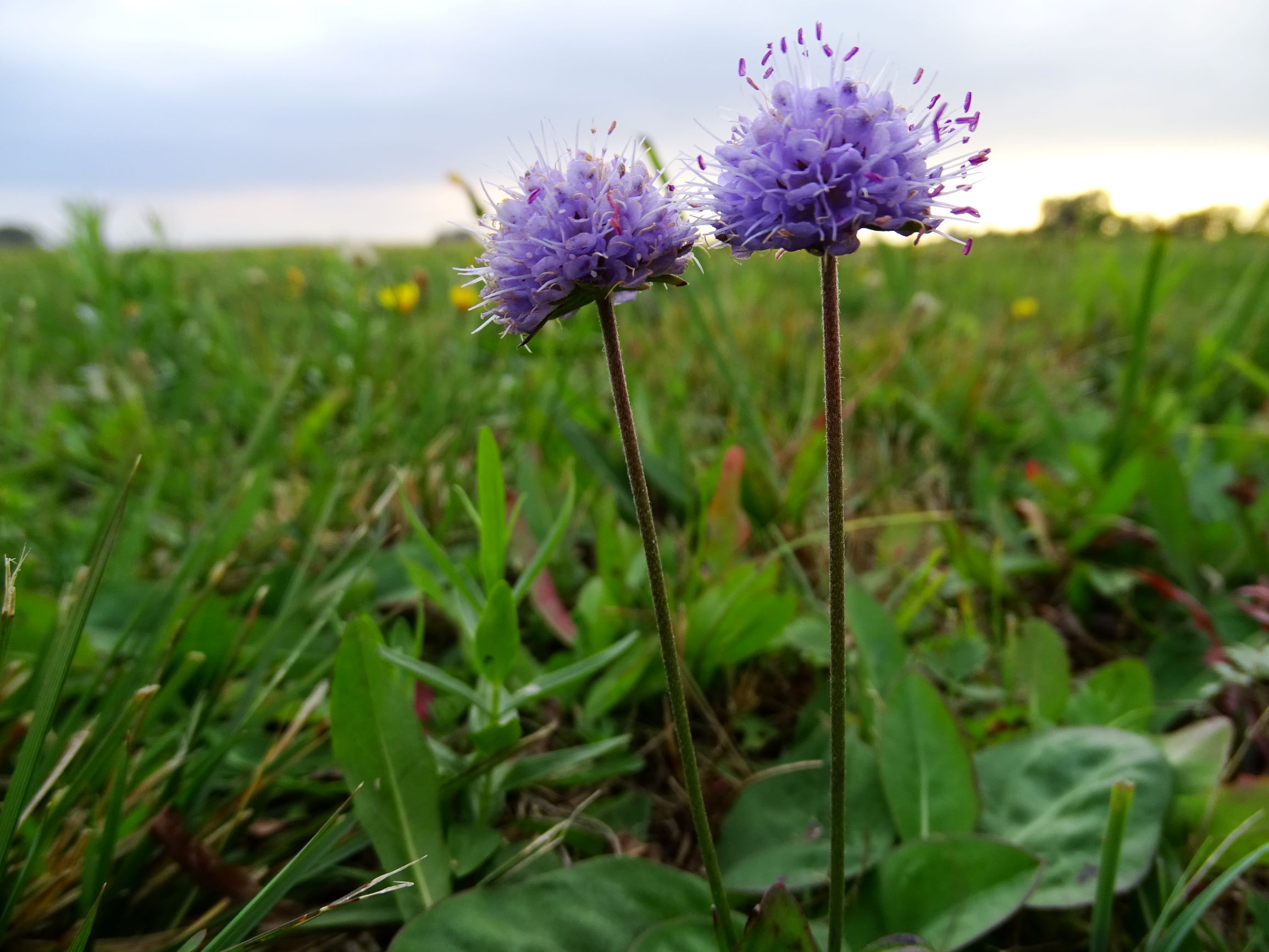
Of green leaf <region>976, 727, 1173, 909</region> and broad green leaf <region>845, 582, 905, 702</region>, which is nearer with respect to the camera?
green leaf <region>976, 727, 1173, 909</region>

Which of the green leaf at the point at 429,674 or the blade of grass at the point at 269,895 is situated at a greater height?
the green leaf at the point at 429,674

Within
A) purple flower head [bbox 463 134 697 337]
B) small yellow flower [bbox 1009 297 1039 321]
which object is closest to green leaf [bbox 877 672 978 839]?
purple flower head [bbox 463 134 697 337]

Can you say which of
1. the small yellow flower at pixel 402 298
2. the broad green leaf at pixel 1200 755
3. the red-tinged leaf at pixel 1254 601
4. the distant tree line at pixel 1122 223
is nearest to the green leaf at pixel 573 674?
the broad green leaf at pixel 1200 755

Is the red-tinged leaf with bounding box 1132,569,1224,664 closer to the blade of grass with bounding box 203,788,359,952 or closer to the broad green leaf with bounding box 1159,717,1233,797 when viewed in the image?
the broad green leaf with bounding box 1159,717,1233,797

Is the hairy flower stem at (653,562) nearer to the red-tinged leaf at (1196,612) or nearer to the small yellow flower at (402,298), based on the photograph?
the red-tinged leaf at (1196,612)

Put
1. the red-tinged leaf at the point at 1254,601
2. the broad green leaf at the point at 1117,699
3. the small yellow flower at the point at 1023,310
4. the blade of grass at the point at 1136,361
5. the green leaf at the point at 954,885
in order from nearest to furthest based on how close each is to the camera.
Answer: the green leaf at the point at 954,885 → the broad green leaf at the point at 1117,699 → the red-tinged leaf at the point at 1254,601 → the blade of grass at the point at 1136,361 → the small yellow flower at the point at 1023,310
